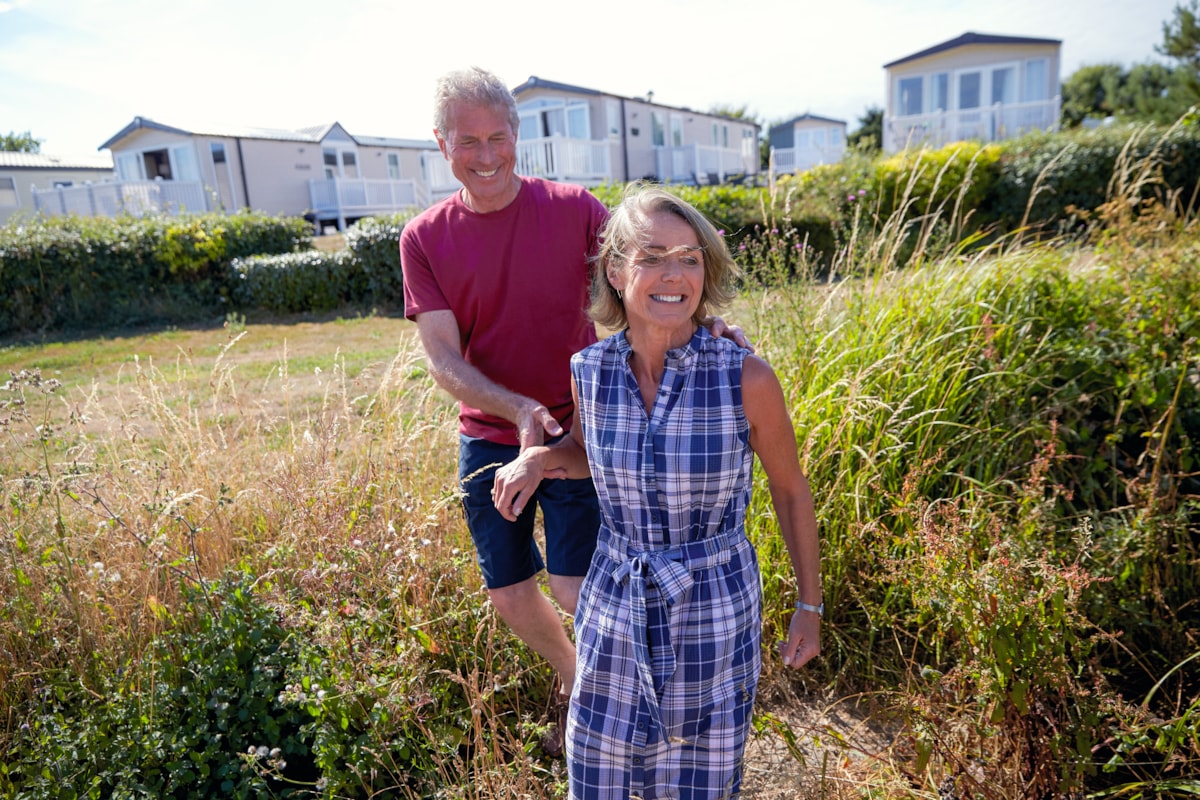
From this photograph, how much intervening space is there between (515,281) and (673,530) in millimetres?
1131

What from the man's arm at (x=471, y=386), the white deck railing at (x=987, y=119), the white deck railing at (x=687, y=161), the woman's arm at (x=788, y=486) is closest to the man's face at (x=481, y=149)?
the man's arm at (x=471, y=386)

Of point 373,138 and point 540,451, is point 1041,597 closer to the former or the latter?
point 540,451

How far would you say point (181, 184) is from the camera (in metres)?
24.7

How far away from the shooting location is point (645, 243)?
1781 millimetres

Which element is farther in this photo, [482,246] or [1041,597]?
[482,246]

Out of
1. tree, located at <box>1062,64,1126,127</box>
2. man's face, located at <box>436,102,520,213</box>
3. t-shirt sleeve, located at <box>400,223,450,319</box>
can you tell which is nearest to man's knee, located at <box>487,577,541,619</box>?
t-shirt sleeve, located at <box>400,223,450,319</box>

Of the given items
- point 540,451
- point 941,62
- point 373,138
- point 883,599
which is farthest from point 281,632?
point 373,138

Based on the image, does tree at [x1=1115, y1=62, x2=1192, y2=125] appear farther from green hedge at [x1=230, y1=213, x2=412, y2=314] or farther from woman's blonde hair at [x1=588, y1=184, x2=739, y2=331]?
woman's blonde hair at [x1=588, y1=184, x2=739, y2=331]

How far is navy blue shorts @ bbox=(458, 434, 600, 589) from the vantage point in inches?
101

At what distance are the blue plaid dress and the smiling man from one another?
2.49 ft

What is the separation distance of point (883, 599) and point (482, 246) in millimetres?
2036

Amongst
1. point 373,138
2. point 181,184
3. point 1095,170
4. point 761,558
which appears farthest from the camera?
point 373,138

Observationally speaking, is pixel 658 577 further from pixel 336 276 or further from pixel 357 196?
pixel 357 196

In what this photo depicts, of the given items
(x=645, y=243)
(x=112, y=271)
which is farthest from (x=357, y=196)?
(x=645, y=243)
